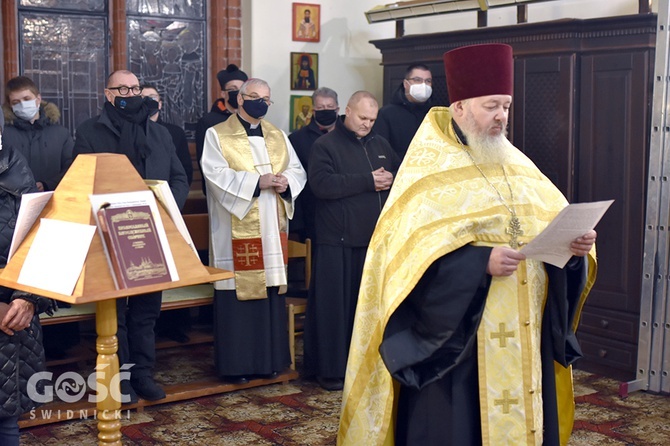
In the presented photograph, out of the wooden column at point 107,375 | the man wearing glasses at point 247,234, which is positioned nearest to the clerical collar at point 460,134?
the wooden column at point 107,375

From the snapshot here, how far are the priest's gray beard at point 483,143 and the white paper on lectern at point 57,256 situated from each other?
4.74ft

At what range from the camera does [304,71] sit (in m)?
8.20

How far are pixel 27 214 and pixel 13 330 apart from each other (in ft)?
1.80

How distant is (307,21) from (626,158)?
3.19m

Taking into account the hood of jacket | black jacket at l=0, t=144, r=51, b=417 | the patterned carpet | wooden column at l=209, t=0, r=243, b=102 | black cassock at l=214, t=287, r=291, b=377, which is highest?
wooden column at l=209, t=0, r=243, b=102

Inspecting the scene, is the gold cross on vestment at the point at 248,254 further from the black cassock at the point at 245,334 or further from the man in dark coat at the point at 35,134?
the man in dark coat at the point at 35,134

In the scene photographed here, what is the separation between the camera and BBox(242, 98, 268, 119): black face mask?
234 inches

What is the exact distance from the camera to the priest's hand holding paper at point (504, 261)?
10.8 feet

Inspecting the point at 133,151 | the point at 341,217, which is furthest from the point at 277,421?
the point at 133,151

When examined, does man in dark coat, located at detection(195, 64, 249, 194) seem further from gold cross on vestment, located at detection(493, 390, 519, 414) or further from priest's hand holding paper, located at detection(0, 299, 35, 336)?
gold cross on vestment, located at detection(493, 390, 519, 414)

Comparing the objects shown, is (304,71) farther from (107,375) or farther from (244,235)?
(107,375)

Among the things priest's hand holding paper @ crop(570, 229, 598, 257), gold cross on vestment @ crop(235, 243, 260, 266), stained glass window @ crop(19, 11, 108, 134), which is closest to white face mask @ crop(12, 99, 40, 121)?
stained glass window @ crop(19, 11, 108, 134)

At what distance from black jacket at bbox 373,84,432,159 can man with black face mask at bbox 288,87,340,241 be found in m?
0.38

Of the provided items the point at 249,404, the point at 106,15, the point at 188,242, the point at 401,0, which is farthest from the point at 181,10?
the point at 188,242
